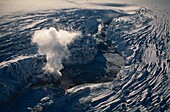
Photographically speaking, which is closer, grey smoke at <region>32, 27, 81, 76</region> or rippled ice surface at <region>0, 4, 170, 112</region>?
rippled ice surface at <region>0, 4, 170, 112</region>

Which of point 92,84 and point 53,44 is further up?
point 53,44

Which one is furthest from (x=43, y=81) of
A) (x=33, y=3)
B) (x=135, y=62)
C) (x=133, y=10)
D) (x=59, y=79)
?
(x=133, y=10)

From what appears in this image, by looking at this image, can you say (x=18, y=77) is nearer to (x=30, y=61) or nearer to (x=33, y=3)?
(x=30, y=61)

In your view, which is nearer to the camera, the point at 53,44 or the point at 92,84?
the point at 92,84

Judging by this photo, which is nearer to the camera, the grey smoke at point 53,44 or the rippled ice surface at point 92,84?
the rippled ice surface at point 92,84
